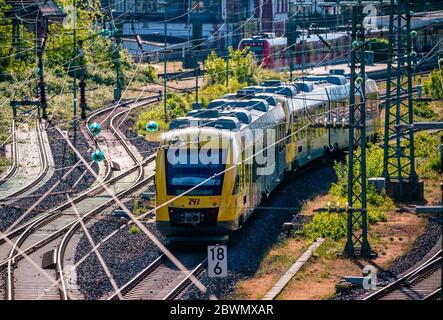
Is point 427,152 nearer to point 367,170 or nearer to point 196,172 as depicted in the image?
point 367,170

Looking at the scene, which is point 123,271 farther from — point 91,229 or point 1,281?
point 91,229

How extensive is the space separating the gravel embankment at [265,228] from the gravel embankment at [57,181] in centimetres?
416

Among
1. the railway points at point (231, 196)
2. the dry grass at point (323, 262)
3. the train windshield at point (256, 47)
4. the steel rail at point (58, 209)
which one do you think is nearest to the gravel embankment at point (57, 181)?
the railway points at point (231, 196)

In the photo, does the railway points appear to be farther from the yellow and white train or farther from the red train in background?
the red train in background

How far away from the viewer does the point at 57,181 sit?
28531 mm

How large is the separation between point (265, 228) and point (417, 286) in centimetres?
536

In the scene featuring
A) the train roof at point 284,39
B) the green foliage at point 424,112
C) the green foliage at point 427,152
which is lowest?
the green foliage at point 424,112

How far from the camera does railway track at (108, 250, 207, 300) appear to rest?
1814 cm

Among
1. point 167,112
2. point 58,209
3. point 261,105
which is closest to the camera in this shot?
point 58,209

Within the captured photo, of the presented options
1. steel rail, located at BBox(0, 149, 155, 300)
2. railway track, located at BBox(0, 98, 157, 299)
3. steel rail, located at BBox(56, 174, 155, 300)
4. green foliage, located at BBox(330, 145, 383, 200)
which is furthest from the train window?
green foliage, located at BBox(330, 145, 383, 200)

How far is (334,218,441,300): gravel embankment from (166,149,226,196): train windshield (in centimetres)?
391

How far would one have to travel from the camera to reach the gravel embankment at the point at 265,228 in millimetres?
18891

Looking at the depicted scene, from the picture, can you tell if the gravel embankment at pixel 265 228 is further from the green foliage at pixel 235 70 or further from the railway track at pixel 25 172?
the green foliage at pixel 235 70

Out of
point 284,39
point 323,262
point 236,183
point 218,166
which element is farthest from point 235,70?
point 323,262
